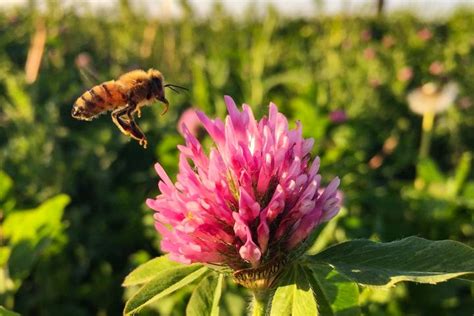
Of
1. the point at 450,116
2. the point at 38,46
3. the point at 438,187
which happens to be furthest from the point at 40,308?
the point at 450,116

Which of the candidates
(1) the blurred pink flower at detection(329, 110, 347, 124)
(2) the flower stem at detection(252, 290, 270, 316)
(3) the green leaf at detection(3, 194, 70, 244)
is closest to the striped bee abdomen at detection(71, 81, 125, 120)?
(3) the green leaf at detection(3, 194, 70, 244)

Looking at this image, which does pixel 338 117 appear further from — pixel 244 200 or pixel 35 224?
pixel 244 200

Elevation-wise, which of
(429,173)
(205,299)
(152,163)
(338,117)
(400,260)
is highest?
(400,260)

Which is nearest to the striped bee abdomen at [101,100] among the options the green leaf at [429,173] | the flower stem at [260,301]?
the flower stem at [260,301]

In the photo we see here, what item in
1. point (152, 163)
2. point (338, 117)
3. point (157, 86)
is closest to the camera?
point (157, 86)

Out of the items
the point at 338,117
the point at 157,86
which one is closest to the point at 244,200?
the point at 157,86

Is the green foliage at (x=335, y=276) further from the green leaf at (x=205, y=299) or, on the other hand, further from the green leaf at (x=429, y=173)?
the green leaf at (x=429, y=173)

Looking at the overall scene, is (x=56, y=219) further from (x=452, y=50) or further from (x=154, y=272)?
(x=452, y=50)

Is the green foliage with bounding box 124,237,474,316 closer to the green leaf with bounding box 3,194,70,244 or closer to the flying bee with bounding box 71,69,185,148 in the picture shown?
the flying bee with bounding box 71,69,185,148
